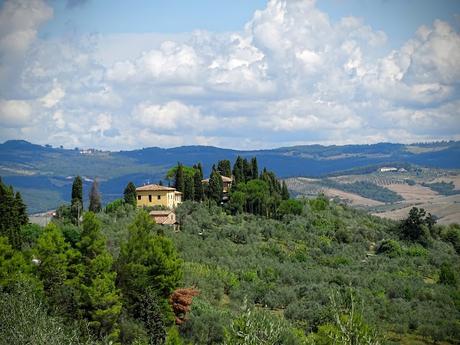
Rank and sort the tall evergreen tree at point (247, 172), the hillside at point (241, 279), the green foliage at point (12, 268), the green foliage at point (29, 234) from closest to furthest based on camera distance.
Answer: the hillside at point (241, 279), the green foliage at point (12, 268), the green foliage at point (29, 234), the tall evergreen tree at point (247, 172)

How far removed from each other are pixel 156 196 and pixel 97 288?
35.8 metres

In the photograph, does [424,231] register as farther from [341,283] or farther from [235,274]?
[235,274]

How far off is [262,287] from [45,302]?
20.9 metres

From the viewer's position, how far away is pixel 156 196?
70.9m

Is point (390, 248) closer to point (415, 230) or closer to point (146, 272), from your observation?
point (415, 230)

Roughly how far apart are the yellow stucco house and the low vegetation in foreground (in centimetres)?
219

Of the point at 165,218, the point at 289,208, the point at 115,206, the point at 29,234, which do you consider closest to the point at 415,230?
the point at 289,208

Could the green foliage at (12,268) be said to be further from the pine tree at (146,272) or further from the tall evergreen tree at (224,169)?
the tall evergreen tree at (224,169)

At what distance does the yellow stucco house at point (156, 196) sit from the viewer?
232 ft

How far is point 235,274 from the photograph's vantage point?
175 feet

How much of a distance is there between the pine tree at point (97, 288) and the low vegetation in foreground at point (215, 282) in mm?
67

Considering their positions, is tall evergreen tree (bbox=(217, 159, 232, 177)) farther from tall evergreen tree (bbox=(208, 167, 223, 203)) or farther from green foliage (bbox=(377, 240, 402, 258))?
green foliage (bbox=(377, 240, 402, 258))

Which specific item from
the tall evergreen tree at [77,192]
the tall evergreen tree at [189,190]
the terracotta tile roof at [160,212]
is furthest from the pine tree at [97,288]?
the tall evergreen tree at [189,190]

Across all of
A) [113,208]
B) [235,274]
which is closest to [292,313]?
[235,274]
